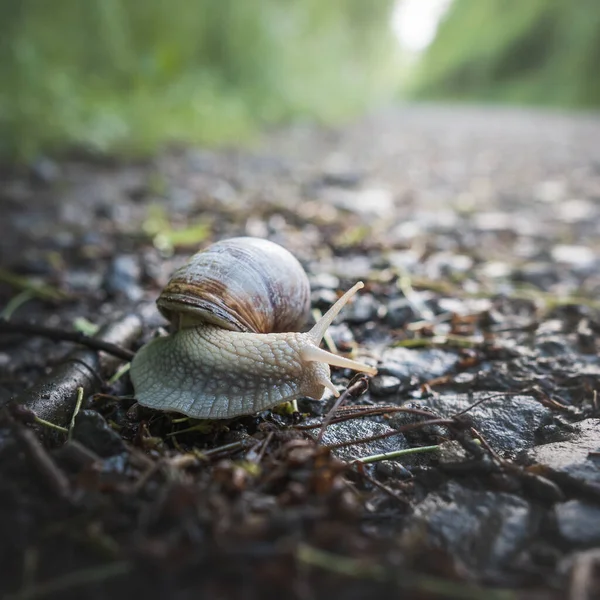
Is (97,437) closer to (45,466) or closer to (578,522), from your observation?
(45,466)

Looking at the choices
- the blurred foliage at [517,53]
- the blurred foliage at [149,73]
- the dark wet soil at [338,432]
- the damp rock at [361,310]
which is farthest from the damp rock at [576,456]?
the blurred foliage at [517,53]

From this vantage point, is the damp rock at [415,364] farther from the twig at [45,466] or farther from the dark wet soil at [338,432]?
the twig at [45,466]

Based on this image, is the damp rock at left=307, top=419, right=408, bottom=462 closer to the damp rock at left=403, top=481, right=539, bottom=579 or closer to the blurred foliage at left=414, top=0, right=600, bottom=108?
the damp rock at left=403, top=481, right=539, bottom=579

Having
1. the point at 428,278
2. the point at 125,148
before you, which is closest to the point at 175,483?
→ the point at 428,278

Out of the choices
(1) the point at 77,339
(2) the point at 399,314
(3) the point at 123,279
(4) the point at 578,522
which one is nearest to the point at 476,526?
(4) the point at 578,522

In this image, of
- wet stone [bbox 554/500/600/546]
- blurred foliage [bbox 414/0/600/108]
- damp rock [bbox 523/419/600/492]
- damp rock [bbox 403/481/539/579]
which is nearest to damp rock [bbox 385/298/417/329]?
damp rock [bbox 523/419/600/492]

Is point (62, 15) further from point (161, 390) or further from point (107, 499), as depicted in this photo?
point (107, 499)
